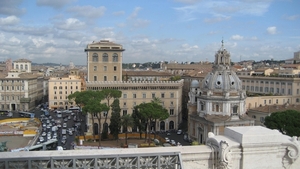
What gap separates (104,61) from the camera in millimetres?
53594

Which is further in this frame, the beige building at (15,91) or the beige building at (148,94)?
the beige building at (15,91)

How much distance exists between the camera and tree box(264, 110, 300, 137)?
114 feet

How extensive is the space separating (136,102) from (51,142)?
16.6m

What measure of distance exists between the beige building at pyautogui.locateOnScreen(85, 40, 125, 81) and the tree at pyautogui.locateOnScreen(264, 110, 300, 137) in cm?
2803

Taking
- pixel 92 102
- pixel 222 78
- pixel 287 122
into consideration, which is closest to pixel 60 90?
pixel 92 102

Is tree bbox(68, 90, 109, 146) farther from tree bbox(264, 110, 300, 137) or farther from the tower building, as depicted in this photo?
tree bbox(264, 110, 300, 137)

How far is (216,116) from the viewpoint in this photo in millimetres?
41219

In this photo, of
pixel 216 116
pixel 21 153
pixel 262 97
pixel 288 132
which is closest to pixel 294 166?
pixel 21 153

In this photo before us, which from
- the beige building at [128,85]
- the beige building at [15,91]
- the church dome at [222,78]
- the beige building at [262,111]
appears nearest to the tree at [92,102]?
the beige building at [128,85]

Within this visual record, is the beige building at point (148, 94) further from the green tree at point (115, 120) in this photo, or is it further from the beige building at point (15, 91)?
the beige building at point (15, 91)

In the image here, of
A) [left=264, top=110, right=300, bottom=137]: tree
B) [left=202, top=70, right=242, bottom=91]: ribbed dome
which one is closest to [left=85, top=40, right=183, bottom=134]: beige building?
[left=202, top=70, right=242, bottom=91]: ribbed dome

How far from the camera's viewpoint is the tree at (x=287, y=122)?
114ft

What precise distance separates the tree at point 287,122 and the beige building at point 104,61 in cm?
2803

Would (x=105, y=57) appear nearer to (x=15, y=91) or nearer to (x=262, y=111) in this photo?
(x=262, y=111)
